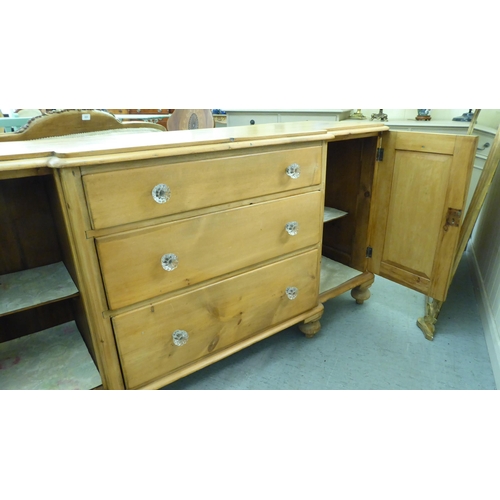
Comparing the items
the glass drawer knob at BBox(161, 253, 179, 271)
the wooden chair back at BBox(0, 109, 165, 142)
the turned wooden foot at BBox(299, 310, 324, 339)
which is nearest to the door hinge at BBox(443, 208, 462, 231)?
the turned wooden foot at BBox(299, 310, 324, 339)

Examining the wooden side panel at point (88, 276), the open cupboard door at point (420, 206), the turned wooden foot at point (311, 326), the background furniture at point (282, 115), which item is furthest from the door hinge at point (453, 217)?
the background furniture at point (282, 115)

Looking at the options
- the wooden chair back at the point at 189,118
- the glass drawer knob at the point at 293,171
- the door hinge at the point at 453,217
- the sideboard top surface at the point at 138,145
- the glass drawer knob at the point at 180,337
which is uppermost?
the sideboard top surface at the point at 138,145

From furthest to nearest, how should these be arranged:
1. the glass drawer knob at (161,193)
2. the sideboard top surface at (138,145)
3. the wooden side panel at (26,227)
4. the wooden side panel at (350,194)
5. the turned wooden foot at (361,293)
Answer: the turned wooden foot at (361,293)
the wooden side panel at (350,194)
the wooden side panel at (26,227)
the glass drawer knob at (161,193)
the sideboard top surface at (138,145)

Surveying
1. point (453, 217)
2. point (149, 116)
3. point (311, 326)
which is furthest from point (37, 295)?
point (149, 116)

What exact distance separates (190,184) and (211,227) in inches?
6.2

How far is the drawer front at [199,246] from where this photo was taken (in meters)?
1.04

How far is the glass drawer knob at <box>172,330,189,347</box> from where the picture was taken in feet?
3.96

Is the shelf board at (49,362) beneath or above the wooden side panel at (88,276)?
beneath

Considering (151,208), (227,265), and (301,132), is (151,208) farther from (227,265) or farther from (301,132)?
(301,132)

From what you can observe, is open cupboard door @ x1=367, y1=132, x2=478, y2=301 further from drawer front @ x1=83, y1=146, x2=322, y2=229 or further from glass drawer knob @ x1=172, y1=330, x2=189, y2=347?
glass drawer knob @ x1=172, y1=330, x2=189, y2=347

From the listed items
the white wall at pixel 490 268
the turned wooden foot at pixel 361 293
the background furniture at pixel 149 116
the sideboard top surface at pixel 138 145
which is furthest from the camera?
the background furniture at pixel 149 116

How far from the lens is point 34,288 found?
1175 millimetres

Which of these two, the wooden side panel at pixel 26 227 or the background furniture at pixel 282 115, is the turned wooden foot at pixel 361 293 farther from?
the background furniture at pixel 282 115

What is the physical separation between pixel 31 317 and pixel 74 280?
385 millimetres
